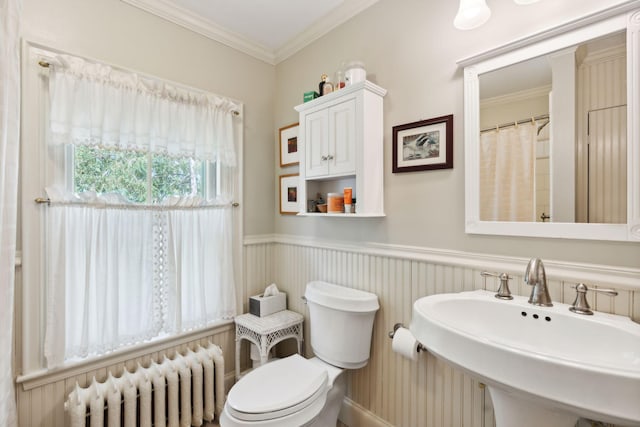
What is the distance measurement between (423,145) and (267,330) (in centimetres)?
143

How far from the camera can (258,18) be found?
1955 millimetres

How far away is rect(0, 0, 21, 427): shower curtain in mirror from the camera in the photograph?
791mm

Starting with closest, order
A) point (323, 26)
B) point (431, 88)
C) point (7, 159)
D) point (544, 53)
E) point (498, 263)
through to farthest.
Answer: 1. point (7, 159)
2. point (544, 53)
3. point (498, 263)
4. point (431, 88)
5. point (323, 26)

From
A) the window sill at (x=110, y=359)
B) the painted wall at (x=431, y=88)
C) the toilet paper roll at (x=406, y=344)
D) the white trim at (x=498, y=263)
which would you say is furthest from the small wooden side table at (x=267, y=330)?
the toilet paper roll at (x=406, y=344)

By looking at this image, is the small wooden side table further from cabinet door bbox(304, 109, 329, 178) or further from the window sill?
cabinet door bbox(304, 109, 329, 178)

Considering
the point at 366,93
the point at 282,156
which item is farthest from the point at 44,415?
the point at 366,93

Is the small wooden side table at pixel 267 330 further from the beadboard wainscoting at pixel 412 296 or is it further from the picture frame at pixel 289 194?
the picture frame at pixel 289 194

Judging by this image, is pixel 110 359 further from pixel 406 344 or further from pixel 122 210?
pixel 406 344

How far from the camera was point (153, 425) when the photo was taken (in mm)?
1648

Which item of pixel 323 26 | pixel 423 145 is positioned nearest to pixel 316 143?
pixel 423 145

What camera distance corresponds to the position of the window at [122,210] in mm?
1419

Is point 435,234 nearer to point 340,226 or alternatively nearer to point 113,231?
point 340,226

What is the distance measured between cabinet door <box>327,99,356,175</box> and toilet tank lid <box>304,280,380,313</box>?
0.69 metres

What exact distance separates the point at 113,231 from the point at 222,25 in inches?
59.5
